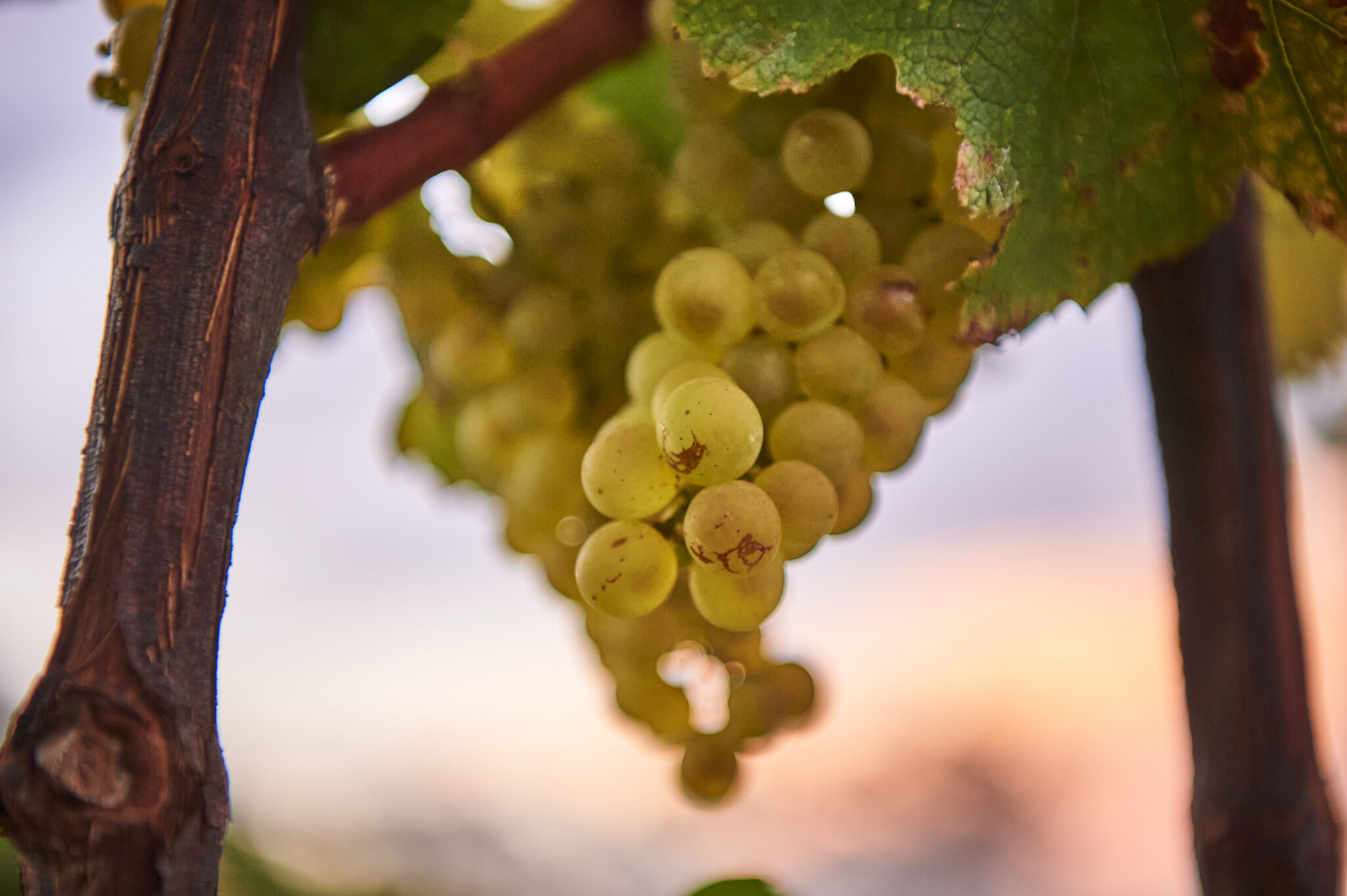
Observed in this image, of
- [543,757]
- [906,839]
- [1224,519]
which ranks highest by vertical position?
[1224,519]

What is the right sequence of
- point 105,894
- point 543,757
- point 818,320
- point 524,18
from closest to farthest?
1. point 105,894
2. point 818,320
3. point 524,18
4. point 543,757

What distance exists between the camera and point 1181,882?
2.86 feet

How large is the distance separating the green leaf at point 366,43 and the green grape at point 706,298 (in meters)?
0.11

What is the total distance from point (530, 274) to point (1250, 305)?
11.9 inches

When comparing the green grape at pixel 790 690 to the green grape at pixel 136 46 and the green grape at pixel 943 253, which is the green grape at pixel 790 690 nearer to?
the green grape at pixel 943 253

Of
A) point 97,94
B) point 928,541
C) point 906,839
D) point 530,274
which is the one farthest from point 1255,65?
point 906,839

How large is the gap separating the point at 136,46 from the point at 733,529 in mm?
244

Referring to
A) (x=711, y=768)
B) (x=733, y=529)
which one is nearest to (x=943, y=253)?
(x=733, y=529)

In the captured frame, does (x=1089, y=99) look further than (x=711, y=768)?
No

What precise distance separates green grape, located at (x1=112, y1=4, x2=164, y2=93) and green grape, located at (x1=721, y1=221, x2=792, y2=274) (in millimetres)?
197

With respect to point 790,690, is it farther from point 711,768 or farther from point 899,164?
point 899,164

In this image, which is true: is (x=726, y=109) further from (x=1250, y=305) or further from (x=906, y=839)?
Answer: (x=906, y=839)

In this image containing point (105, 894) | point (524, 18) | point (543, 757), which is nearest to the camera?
point (105, 894)

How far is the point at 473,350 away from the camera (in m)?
0.43
